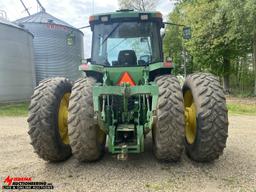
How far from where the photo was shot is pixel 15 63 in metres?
17.9

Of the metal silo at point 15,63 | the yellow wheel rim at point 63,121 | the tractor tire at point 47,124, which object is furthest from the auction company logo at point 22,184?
the metal silo at point 15,63

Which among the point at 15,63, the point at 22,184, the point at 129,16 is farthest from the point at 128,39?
the point at 15,63

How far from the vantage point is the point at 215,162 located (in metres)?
4.62

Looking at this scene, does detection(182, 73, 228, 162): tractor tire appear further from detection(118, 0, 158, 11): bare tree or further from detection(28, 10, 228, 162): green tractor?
detection(118, 0, 158, 11): bare tree

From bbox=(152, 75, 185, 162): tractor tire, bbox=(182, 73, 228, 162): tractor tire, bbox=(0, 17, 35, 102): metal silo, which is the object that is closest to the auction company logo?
bbox=(152, 75, 185, 162): tractor tire

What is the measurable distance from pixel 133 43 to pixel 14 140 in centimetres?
379

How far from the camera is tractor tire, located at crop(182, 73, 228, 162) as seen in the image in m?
4.19

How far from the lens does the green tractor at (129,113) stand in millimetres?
4062

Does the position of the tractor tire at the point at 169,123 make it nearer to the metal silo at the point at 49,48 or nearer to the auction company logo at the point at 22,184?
the auction company logo at the point at 22,184

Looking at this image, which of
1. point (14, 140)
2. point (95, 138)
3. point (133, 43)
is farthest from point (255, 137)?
point (14, 140)

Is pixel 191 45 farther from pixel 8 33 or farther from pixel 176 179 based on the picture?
pixel 176 179

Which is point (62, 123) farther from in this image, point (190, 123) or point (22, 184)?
point (190, 123)

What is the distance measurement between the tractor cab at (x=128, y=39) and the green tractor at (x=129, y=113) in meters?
0.02

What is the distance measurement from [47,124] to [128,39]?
201 cm
